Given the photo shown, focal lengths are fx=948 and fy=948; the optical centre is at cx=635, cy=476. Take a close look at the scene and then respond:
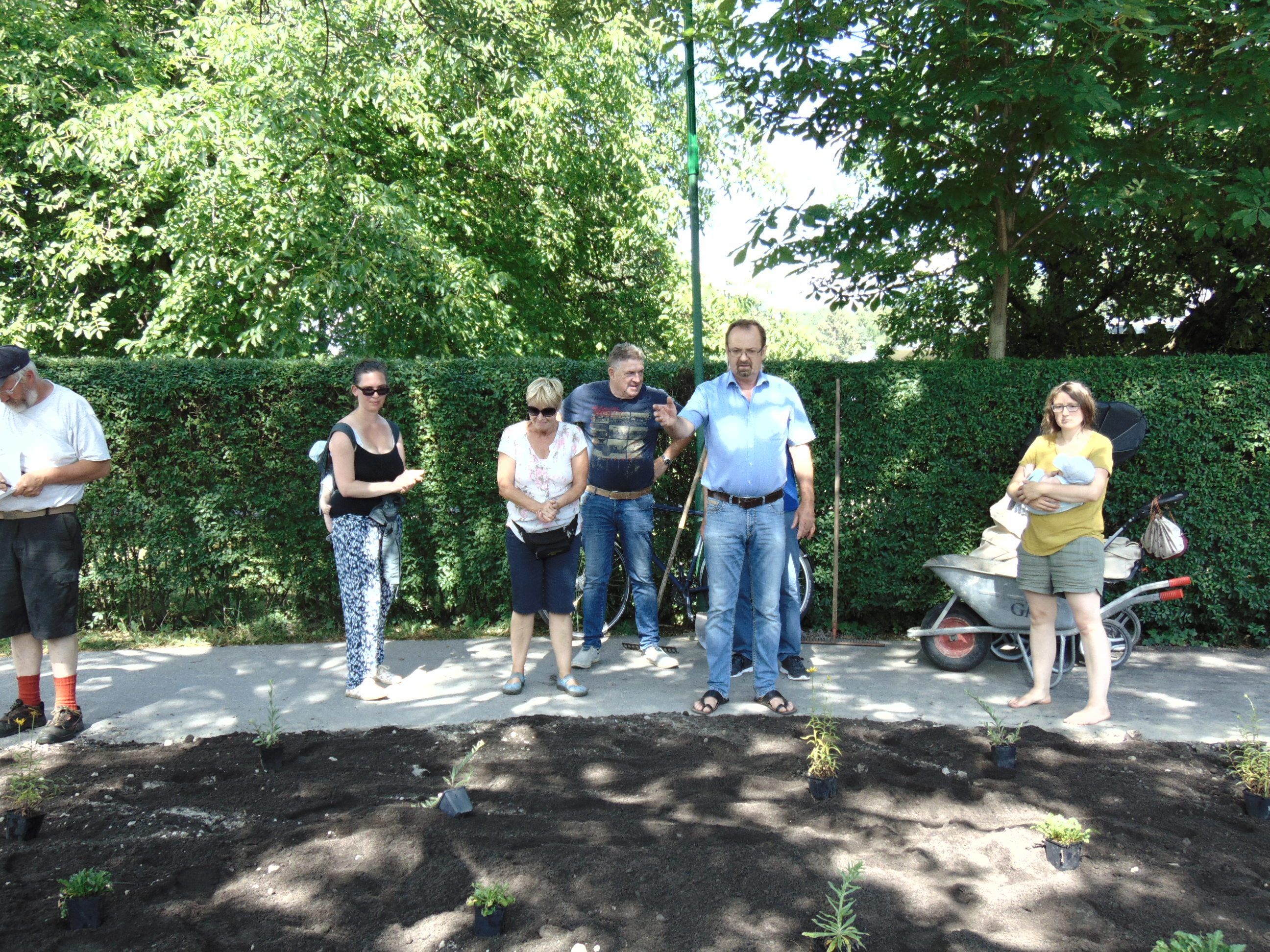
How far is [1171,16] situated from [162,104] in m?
9.12

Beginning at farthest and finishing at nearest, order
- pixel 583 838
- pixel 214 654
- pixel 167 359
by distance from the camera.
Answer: pixel 167 359, pixel 214 654, pixel 583 838

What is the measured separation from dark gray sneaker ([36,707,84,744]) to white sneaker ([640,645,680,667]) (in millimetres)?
3362

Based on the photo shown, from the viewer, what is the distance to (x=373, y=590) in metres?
5.65

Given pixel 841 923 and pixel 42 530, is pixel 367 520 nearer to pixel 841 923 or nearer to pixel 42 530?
pixel 42 530

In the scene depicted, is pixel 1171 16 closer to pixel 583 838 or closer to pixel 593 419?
pixel 593 419

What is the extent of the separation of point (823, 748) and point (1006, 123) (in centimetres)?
539

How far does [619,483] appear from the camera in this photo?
6.32 m

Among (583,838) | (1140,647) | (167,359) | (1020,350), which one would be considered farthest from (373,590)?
(1020,350)

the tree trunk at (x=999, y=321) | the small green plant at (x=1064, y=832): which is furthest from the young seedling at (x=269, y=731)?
the tree trunk at (x=999, y=321)

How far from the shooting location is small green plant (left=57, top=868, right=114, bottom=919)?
3.01 meters

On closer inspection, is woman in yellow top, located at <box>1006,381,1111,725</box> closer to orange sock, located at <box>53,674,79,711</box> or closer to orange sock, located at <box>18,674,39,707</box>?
orange sock, located at <box>53,674,79,711</box>

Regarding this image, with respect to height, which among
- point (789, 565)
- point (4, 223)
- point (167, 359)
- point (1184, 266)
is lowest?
point (789, 565)

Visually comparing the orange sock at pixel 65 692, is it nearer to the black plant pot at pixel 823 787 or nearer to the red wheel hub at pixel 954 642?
the black plant pot at pixel 823 787

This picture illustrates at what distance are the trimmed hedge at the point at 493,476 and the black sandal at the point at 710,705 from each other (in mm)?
2063
